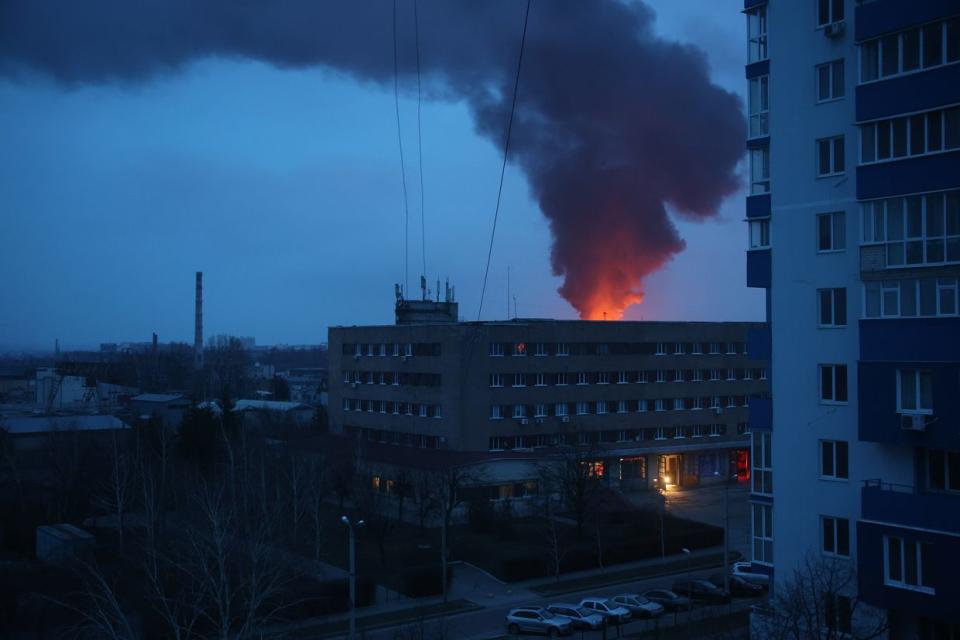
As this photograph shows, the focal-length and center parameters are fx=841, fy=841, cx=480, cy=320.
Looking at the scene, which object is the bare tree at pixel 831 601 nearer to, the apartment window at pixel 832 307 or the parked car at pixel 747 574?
the apartment window at pixel 832 307

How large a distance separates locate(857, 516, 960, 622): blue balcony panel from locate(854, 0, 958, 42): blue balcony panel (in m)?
6.64

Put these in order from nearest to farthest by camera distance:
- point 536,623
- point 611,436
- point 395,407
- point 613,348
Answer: point 536,623 < point 611,436 < point 613,348 < point 395,407

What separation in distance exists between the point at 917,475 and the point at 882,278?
2.69m

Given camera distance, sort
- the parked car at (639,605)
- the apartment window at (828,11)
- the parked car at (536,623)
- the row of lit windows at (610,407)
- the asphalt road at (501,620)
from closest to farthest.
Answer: the apartment window at (828,11)
the asphalt road at (501,620)
the parked car at (536,623)
the parked car at (639,605)
the row of lit windows at (610,407)

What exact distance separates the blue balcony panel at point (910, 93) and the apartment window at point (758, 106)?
7.08 ft

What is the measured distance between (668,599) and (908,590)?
24.9 ft

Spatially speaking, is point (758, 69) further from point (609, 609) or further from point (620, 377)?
point (620, 377)

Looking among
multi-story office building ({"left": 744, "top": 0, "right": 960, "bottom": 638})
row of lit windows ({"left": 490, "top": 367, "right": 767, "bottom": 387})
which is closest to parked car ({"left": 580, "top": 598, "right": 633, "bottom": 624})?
multi-story office building ({"left": 744, "top": 0, "right": 960, "bottom": 638})

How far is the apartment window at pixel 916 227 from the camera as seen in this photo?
10781 millimetres

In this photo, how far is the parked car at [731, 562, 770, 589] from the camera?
63.6 feet

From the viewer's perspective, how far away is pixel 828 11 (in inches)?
488

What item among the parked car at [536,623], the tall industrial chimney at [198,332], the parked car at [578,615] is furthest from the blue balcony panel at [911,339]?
the tall industrial chimney at [198,332]

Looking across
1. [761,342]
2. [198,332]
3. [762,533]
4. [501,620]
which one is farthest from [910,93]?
[198,332]

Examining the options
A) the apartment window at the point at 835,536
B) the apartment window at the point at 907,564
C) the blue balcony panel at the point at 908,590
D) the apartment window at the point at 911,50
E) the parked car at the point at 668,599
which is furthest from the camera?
the parked car at the point at 668,599
